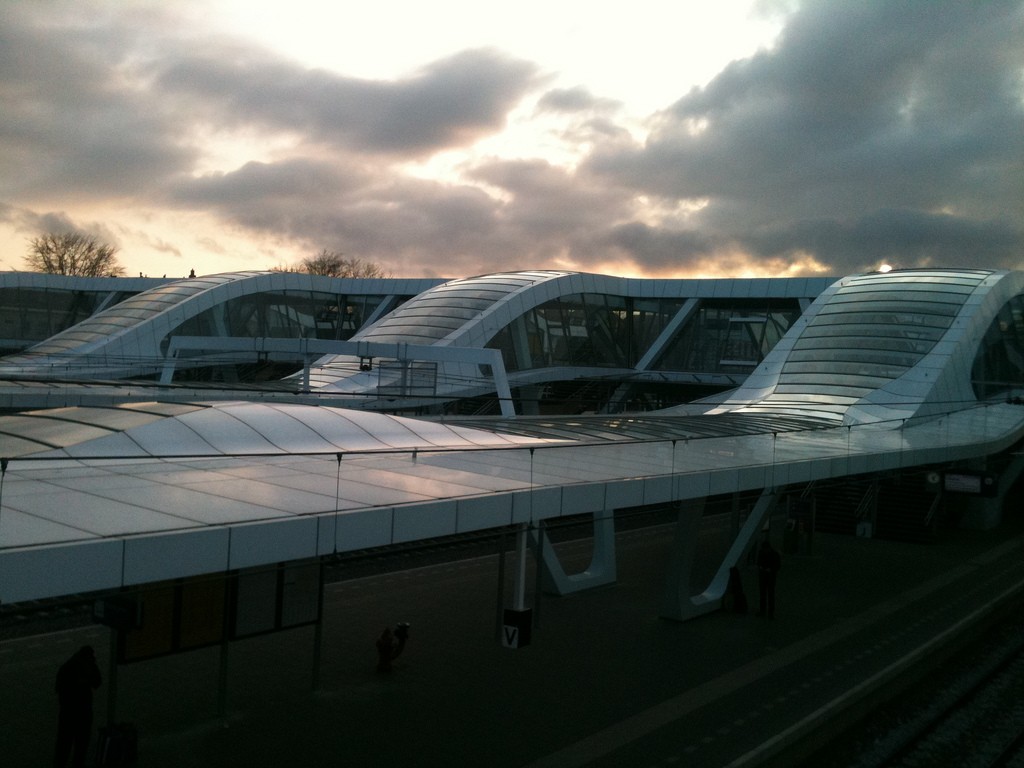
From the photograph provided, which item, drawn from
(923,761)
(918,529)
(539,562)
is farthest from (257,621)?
(918,529)

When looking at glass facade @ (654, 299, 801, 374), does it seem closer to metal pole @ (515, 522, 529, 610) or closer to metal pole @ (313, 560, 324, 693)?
metal pole @ (515, 522, 529, 610)

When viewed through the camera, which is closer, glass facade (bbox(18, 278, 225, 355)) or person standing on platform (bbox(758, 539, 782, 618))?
person standing on platform (bbox(758, 539, 782, 618))

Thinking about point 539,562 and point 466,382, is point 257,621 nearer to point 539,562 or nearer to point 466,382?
point 539,562

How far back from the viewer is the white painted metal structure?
6.88m

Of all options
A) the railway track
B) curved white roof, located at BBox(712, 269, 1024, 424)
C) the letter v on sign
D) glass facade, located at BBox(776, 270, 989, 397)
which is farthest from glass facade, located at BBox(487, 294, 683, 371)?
the letter v on sign

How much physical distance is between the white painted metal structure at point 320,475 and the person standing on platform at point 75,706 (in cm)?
183

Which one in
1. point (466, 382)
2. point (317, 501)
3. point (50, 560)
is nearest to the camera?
point (50, 560)

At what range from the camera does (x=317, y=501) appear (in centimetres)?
858

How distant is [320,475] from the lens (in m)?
9.67

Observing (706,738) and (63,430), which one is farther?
(63,430)

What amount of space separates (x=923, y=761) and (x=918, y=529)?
53.9 ft

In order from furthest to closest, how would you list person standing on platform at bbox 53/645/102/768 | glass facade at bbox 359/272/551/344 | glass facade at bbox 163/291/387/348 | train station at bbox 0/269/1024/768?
glass facade at bbox 163/291/387/348 → glass facade at bbox 359/272/551/344 → person standing on platform at bbox 53/645/102/768 → train station at bbox 0/269/1024/768

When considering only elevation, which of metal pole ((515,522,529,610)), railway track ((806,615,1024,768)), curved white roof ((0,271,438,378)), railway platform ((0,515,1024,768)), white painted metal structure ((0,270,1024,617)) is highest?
curved white roof ((0,271,438,378))

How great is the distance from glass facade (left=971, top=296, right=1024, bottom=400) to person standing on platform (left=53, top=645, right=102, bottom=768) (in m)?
32.3
